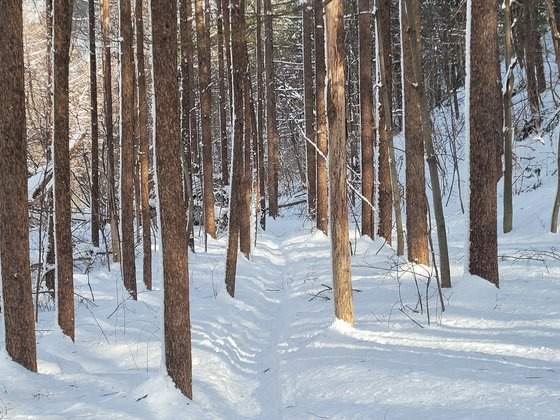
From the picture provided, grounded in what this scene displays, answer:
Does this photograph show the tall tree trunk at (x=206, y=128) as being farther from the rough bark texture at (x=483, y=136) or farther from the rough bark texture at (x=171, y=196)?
the rough bark texture at (x=171, y=196)

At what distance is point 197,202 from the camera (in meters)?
22.5

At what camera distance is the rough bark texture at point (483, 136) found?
6.92 m

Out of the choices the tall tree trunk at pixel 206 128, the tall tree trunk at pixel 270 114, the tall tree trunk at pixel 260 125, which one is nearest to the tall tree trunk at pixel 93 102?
the tall tree trunk at pixel 206 128

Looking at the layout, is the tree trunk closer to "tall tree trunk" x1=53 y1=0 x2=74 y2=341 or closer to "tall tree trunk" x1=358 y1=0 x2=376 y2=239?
"tall tree trunk" x1=358 y1=0 x2=376 y2=239

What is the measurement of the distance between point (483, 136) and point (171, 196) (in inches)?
177

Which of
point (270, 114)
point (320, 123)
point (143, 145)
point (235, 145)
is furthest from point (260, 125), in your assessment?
point (235, 145)

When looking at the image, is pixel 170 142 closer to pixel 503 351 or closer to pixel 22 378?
pixel 22 378

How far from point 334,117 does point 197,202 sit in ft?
54.8

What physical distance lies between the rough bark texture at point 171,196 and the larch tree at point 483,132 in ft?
13.9

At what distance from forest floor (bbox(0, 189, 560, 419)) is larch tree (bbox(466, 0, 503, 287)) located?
0.45m

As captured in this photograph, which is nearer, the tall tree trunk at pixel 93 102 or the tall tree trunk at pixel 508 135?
the tall tree trunk at pixel 93 102

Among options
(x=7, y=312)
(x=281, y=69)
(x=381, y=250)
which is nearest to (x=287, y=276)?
(x=381, y=250)

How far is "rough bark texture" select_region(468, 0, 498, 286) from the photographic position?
6.92 metres

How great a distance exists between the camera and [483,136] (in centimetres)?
697
